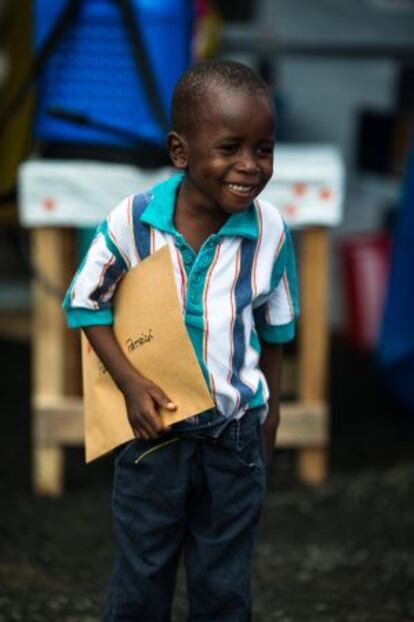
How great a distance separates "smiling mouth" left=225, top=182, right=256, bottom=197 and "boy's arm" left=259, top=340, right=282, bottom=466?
15.5 inches

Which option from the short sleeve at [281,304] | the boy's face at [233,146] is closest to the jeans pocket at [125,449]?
the short sleeve at [281,304]

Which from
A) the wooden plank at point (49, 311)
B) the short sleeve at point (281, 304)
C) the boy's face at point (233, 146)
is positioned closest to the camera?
the boy's face at point (233, 146)

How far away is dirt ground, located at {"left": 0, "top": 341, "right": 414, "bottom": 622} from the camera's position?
348 centimetres

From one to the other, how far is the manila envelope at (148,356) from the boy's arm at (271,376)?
29cm

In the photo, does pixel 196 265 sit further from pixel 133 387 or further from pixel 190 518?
pixel 190 518

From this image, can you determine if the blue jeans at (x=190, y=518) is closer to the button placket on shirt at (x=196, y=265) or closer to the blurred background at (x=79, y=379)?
the button placket on shirt at (x=196, y=265)

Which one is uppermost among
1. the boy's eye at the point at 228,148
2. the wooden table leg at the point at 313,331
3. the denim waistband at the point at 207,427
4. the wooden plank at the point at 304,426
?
the boy's eye at the point at 228,148

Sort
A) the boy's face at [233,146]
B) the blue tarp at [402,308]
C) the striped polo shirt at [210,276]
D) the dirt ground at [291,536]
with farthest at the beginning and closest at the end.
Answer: the blue tarp at [402,308], the dirt ground at [291,536], the striped polo shirt at [210,276], the boy's face at [233,146]

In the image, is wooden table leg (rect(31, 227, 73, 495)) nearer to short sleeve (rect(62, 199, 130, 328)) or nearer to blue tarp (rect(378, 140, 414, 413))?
blue tarp (rect(378, 140, 414, 413))

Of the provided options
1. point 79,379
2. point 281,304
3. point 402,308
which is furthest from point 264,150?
point 402,308

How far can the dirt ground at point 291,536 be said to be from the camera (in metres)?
3.48

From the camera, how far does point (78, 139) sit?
13.9 ft

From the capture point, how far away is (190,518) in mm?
2684

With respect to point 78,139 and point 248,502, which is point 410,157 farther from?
point 248,502
